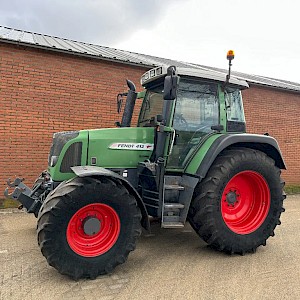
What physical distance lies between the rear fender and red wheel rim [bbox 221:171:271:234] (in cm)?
42

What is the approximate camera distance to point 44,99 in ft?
22.4

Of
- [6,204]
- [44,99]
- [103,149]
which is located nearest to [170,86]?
[103,149]

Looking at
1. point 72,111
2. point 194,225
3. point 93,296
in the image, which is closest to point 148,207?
point 194,225

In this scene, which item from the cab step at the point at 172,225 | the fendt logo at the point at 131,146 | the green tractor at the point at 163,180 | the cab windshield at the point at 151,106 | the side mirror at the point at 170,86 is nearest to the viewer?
the green tractor at the point at 163,180

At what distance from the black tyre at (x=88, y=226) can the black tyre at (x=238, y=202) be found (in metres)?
0.91

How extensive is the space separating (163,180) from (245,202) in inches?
52.6

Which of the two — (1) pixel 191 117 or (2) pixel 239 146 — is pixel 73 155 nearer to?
(1) pixel 191 117

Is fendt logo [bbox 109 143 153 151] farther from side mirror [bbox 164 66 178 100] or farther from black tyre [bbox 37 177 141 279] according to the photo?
side mirror [bbox 164 66 178 100]

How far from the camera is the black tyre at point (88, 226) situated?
10.1 ft

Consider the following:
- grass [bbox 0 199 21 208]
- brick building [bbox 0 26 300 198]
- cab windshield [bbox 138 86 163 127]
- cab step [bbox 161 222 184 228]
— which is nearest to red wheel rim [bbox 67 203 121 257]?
cab step [bbox 161 222 184 228]

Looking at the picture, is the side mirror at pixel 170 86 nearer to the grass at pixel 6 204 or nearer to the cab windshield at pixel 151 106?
the cab windshield at pixel 151 106

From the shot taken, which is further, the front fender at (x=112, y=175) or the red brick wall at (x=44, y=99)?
the red brick wall at (x=44, y=99)

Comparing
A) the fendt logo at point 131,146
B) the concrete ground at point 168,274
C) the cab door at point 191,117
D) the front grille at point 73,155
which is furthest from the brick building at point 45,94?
the cab door at point 191,117

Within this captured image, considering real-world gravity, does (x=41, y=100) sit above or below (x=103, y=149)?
above
